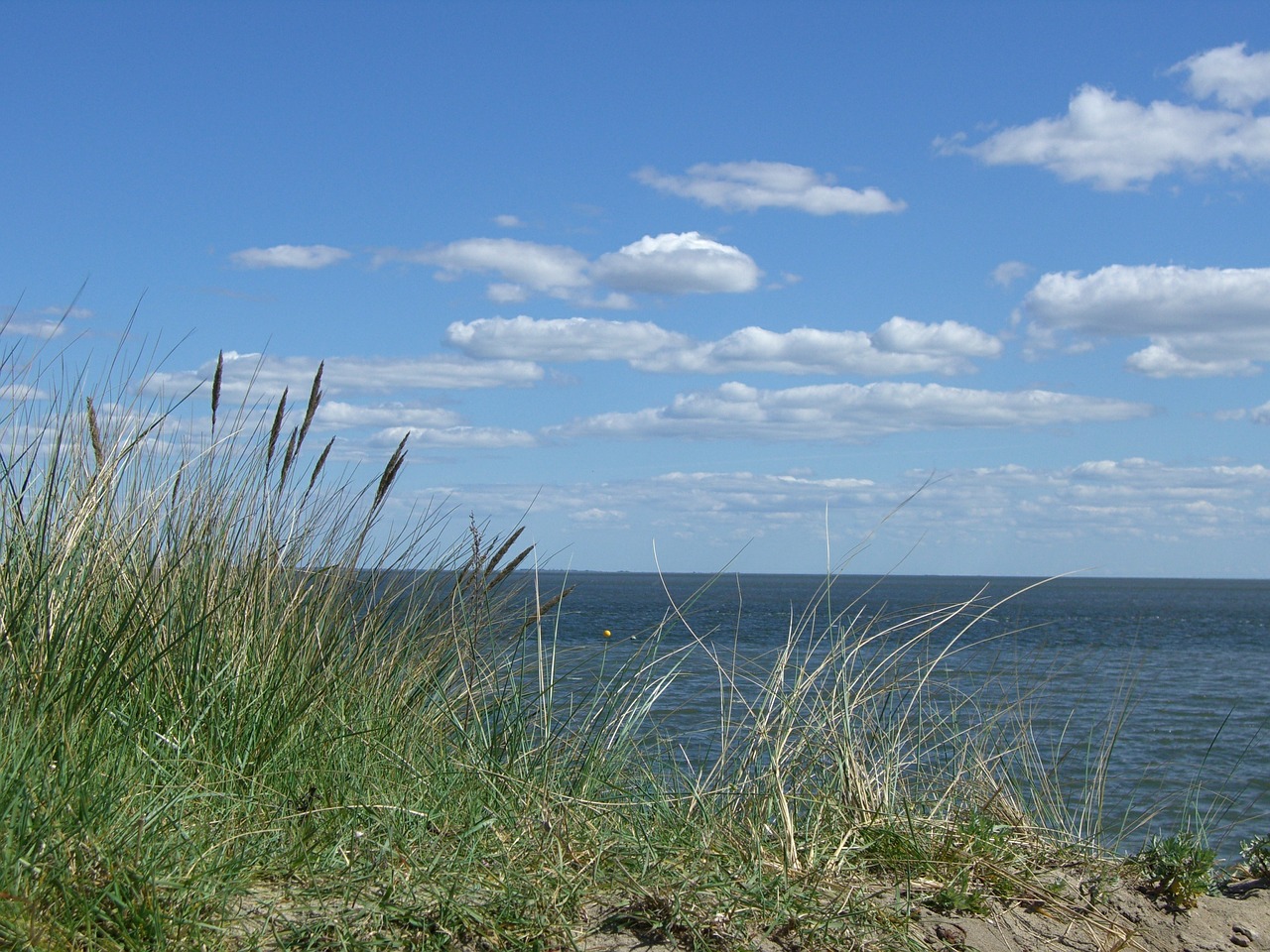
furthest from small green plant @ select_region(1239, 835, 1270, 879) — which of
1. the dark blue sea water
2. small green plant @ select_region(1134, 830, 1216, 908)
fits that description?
small green plant @ select_region(1134, 830, 1216, 908)

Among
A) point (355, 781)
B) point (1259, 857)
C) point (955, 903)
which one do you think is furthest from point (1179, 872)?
point (355, 781)

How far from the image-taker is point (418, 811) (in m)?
2.85

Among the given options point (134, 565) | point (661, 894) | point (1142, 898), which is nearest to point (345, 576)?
point (134, 565)

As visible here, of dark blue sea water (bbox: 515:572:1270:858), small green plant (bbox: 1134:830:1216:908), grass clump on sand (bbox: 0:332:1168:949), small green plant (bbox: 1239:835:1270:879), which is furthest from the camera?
dark blue sea water (bbox: 515:572:1270:858)

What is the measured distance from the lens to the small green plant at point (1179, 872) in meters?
3.05

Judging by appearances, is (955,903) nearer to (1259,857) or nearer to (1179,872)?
(1179,872)

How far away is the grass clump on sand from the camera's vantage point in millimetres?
2307

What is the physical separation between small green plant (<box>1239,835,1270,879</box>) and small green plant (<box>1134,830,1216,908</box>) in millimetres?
394

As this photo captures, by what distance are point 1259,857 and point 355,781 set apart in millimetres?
2740

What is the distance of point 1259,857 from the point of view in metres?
3.48

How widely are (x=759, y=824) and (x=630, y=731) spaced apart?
35.3 inches

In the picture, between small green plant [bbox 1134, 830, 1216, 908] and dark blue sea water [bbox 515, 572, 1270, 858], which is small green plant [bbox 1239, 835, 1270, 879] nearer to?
dark blue sea water [bbox 515, 572, 1270, 858]

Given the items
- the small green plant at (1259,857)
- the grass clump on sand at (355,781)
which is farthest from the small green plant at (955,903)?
the small green plant at (1259,857)

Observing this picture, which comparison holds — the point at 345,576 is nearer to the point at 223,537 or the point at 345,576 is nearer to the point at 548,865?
the point at 223,537
